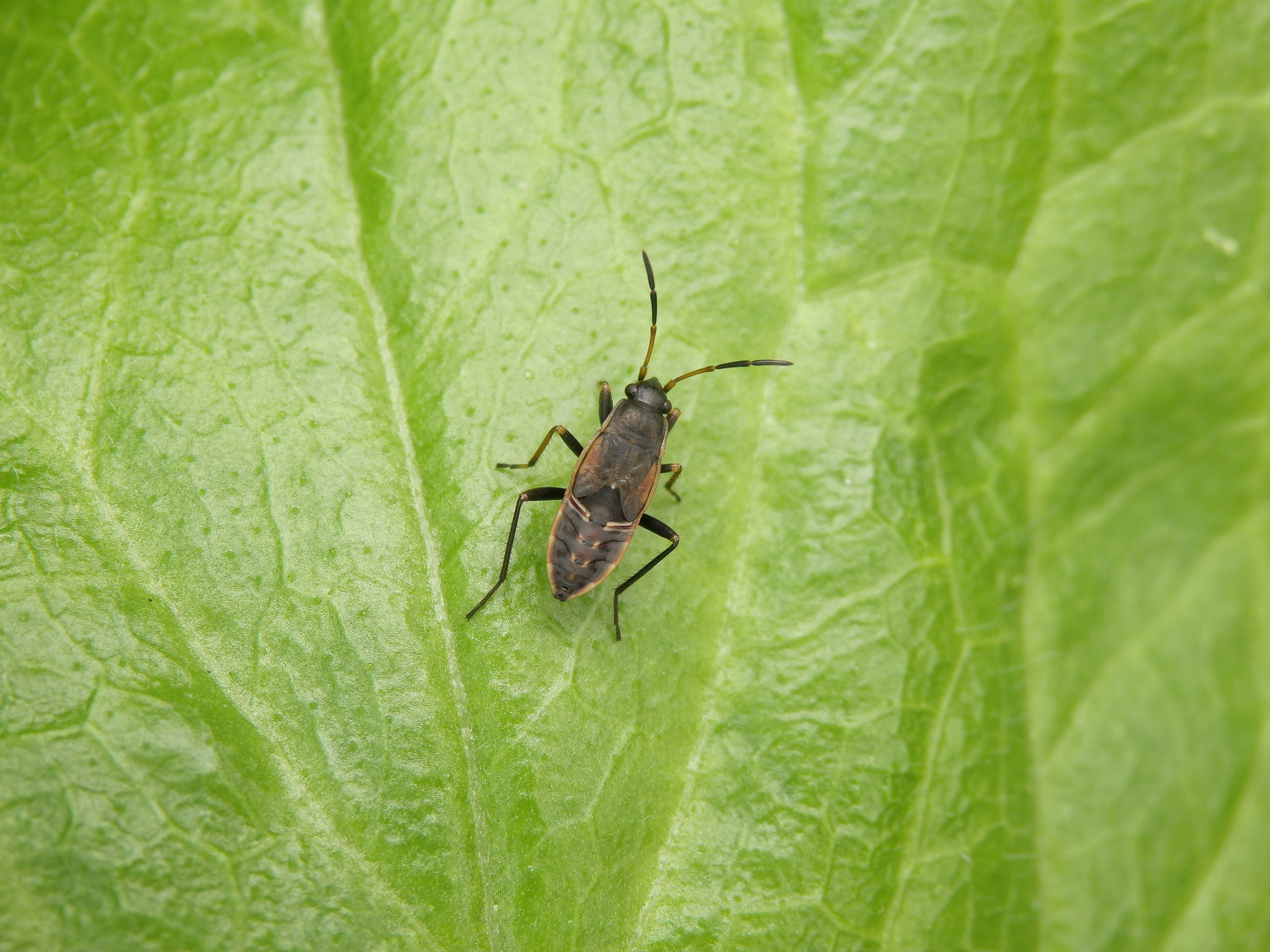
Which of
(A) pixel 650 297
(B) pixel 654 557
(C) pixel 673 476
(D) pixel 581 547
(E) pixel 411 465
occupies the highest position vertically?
(A) pixel 650 297

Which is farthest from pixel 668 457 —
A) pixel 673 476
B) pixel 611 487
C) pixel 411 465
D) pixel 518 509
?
pixel 411 465

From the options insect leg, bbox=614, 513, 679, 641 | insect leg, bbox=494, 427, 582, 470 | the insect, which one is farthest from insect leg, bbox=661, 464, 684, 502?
insect leg, bbox=494, 427, 582, 470

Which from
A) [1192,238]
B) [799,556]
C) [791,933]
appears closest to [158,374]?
[799,556]

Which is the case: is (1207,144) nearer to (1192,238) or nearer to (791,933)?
(1192,238)

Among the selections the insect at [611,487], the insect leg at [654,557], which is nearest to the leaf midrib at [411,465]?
the insect at [611,487]

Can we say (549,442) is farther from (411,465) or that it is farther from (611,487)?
(411,465)

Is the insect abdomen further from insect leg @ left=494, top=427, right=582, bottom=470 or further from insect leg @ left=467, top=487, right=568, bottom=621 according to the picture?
insect leg @ left=494, top=427, right=582, bottom=470

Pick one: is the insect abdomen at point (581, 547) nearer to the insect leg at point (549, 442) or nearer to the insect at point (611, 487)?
the insect at point (611, 487)
